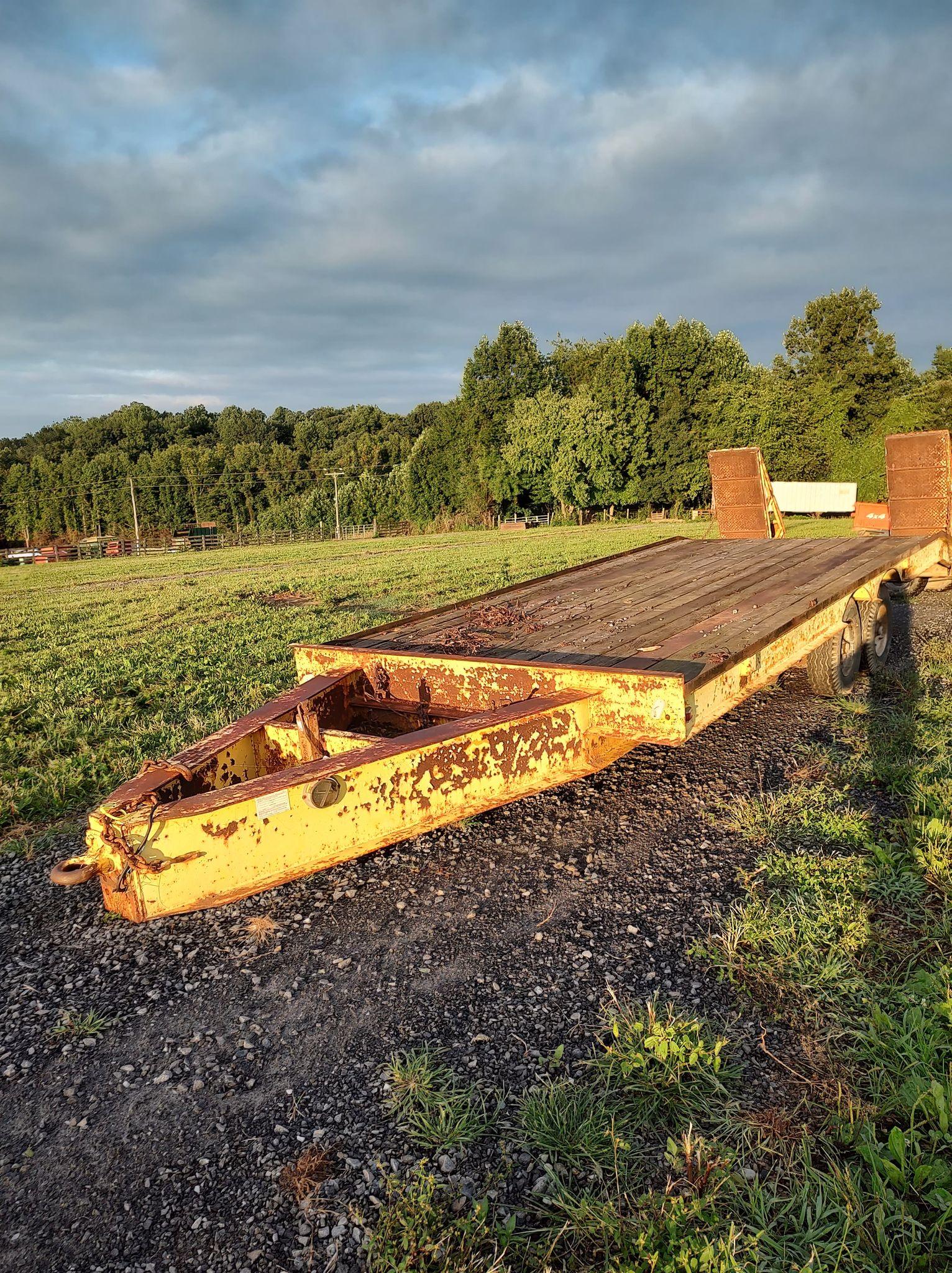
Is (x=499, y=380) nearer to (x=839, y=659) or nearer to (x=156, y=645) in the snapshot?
(x=156, y=645)

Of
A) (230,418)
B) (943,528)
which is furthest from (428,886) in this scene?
(230,418)

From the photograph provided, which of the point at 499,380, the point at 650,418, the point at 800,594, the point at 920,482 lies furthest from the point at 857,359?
the point at 800,594

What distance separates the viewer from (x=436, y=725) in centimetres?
375

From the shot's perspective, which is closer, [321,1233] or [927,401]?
[321,1233]

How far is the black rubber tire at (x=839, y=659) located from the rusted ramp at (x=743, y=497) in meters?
4.55

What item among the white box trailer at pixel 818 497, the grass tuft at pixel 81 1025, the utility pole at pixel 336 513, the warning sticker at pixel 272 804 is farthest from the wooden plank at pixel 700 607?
the utility pole at pixel 336 513

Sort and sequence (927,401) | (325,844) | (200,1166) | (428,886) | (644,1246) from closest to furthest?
1. (644,1246)
2. (200,1166)
3. (325,844)
4. (428,886)
5. (927,401)

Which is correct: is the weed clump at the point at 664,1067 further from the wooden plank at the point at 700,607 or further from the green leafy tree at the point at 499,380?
the green leafy tree at the point at 499,380

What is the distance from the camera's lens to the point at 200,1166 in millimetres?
2018

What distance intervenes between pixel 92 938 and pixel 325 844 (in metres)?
1.23

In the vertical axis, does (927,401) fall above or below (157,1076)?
above

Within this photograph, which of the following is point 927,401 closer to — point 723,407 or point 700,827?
point 723,407

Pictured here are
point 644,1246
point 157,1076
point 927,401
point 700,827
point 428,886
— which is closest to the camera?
point 644,1246

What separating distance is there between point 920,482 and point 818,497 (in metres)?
30.4
